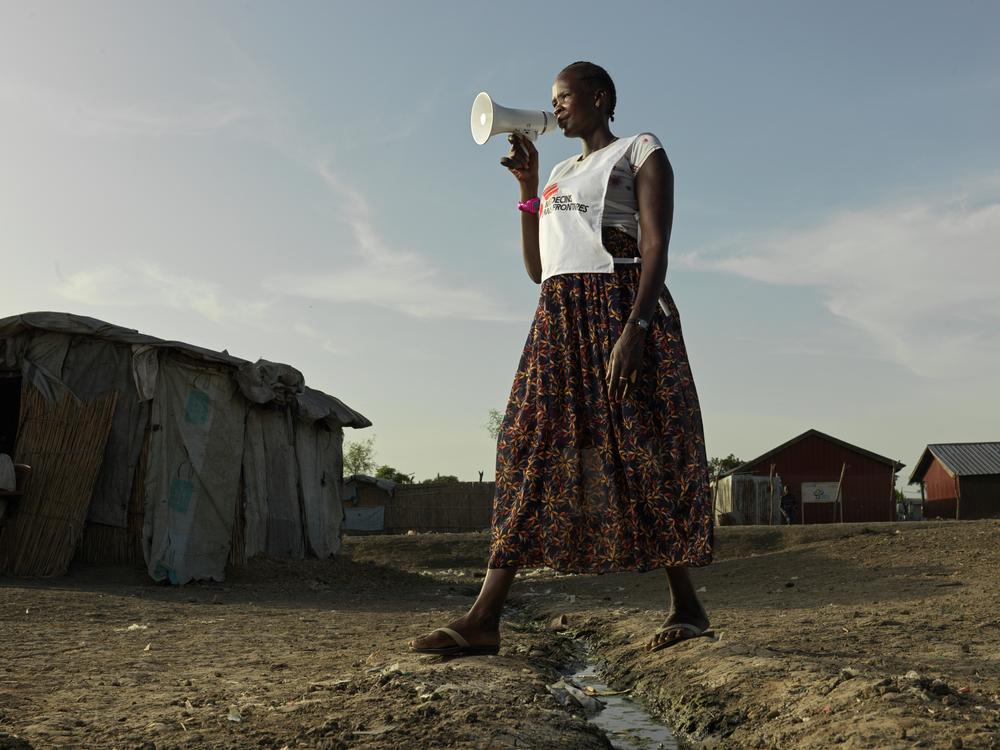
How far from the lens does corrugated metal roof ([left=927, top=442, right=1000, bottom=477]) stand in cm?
2950

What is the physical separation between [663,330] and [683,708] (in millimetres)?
1169

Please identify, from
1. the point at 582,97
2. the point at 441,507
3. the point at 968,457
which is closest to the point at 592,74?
the point at 582,97

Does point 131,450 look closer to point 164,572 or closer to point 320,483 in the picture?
point 164,572

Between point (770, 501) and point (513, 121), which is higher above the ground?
point (513, 121)

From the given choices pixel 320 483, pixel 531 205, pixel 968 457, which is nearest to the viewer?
pixel 531 205

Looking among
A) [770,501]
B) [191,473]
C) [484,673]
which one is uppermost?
[770,501]

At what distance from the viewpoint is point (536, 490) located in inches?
117

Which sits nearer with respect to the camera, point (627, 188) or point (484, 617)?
point (484, 617)

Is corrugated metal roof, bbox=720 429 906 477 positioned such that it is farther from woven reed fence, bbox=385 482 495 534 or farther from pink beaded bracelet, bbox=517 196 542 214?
pink beaded bracelet, bbox=517 196 542 214

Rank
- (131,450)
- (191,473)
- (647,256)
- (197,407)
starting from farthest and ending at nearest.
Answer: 1. (197,407)
2. (191,473)
3. (131,450)
4. (647,256)

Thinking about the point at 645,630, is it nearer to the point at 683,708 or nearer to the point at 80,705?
the point at 683,708

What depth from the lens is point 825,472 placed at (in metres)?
31.1

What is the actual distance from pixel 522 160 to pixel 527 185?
0.09 meters

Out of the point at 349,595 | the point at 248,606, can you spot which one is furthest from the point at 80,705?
the point at 349,595
